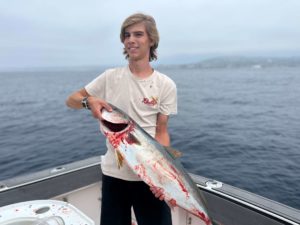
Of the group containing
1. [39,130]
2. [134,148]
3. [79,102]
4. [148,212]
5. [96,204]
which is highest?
[79,102]

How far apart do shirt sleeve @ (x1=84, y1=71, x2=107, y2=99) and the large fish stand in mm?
525

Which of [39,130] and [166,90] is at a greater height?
Answer: [166,90]

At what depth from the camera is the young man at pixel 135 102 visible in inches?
126

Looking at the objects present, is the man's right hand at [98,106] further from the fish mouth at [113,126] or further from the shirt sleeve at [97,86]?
the shirt sleeve at [97,86]

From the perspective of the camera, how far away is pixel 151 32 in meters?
3.23

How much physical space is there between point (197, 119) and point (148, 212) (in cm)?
1896

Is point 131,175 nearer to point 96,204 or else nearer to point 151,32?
point 151,32

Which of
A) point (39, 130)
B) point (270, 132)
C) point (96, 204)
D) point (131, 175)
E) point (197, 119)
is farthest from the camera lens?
point (197, 119)

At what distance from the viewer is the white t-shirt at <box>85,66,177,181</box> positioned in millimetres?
3221

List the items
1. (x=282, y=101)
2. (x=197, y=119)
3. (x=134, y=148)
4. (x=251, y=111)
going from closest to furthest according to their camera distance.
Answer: (x=134, y=148) < (x=197, y=119) < (x=251, y=111) < (x=282, y=101)

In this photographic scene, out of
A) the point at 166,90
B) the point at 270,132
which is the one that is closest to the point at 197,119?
the point at 270,132

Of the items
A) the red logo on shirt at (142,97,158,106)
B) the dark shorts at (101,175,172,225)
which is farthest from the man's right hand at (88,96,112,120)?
the dark shorts at (101,175,172,225)

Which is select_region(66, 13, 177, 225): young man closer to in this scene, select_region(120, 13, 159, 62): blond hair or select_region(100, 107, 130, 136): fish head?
select_region(120, 13, 159, 62): blond hair

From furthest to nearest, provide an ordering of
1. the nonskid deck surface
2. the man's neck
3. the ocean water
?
1. the ocean water
2. the nonskid deck surface
3. the man's neck
